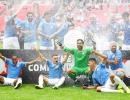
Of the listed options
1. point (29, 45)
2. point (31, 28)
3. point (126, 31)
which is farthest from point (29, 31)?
point (126, 31)

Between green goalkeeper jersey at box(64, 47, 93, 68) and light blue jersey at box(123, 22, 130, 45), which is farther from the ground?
light blue jersey at box(123, 22, 130, 45)

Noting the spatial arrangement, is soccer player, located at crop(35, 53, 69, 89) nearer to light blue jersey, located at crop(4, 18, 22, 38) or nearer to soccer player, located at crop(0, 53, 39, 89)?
soccer player, located at crop(0, 53, 39, 89)

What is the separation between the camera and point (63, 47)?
12969 millimetres

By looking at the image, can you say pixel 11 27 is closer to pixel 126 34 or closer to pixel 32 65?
pixel 32 65

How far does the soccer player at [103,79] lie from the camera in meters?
11.7

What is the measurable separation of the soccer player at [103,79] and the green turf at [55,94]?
12.6 inches

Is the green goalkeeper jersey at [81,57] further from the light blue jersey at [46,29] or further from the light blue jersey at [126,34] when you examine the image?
the light blue jersey at [126,34]

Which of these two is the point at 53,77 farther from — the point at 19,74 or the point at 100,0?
the point at 100,0

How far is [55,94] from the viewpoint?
37.0 ft

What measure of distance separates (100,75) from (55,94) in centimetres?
159

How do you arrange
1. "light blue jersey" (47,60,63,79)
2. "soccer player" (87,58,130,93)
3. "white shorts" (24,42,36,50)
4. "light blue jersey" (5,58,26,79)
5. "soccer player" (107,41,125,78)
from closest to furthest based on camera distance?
1. "soccer player" (87,58,130,93)
2. "soccer player" (107,41,125,78)
3. "light blue jersey" (47,60,63,79)
4. "light blue jersey" (5,58,26,79)
5. "white shorts" (24,42,36,50)

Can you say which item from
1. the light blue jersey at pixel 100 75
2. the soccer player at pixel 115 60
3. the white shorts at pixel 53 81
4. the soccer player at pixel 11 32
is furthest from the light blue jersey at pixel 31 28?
the soccer player at pixel 115 60

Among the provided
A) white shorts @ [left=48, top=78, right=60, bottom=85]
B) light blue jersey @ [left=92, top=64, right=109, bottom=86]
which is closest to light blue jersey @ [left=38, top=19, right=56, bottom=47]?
white shorts @ [left=48, top=78, right=60, bottom=85]

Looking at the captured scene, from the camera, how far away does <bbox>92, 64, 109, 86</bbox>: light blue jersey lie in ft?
40.3
